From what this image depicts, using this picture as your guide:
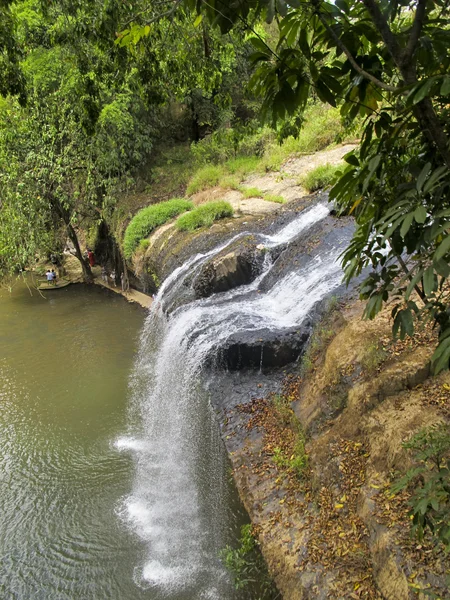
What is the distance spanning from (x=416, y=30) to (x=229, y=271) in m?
7.44

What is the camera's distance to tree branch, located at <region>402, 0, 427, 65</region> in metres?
1.69

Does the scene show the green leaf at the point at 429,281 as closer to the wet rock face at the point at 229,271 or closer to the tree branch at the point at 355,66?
the tree branch at the point at 355,66

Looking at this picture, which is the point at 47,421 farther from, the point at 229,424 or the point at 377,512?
the point at 377,512

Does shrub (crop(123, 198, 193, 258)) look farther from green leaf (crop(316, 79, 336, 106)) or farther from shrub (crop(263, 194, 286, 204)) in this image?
green leaf (crop(316, 79, 336, 106))

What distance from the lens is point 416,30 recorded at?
5.68 feet

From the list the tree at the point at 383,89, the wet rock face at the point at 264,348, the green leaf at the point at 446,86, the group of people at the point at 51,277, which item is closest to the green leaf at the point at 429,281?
the tree at the point at 383,89

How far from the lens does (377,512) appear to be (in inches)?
159

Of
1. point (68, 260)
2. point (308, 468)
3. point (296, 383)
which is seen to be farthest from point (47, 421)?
point (68, 260)

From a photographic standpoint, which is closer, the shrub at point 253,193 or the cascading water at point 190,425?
the cascading water at point 190,425

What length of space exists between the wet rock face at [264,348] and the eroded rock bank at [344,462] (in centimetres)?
45

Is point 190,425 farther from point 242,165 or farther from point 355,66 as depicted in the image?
point 242,165

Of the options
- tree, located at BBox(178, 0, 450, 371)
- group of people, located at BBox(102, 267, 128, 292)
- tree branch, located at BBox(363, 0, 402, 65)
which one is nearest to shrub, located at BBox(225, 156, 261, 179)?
group of people, located at BBox(102, 267, 128, 292)

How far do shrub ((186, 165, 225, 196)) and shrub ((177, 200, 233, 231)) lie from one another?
2547 millimetres

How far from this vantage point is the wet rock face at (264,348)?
23.6 ft
